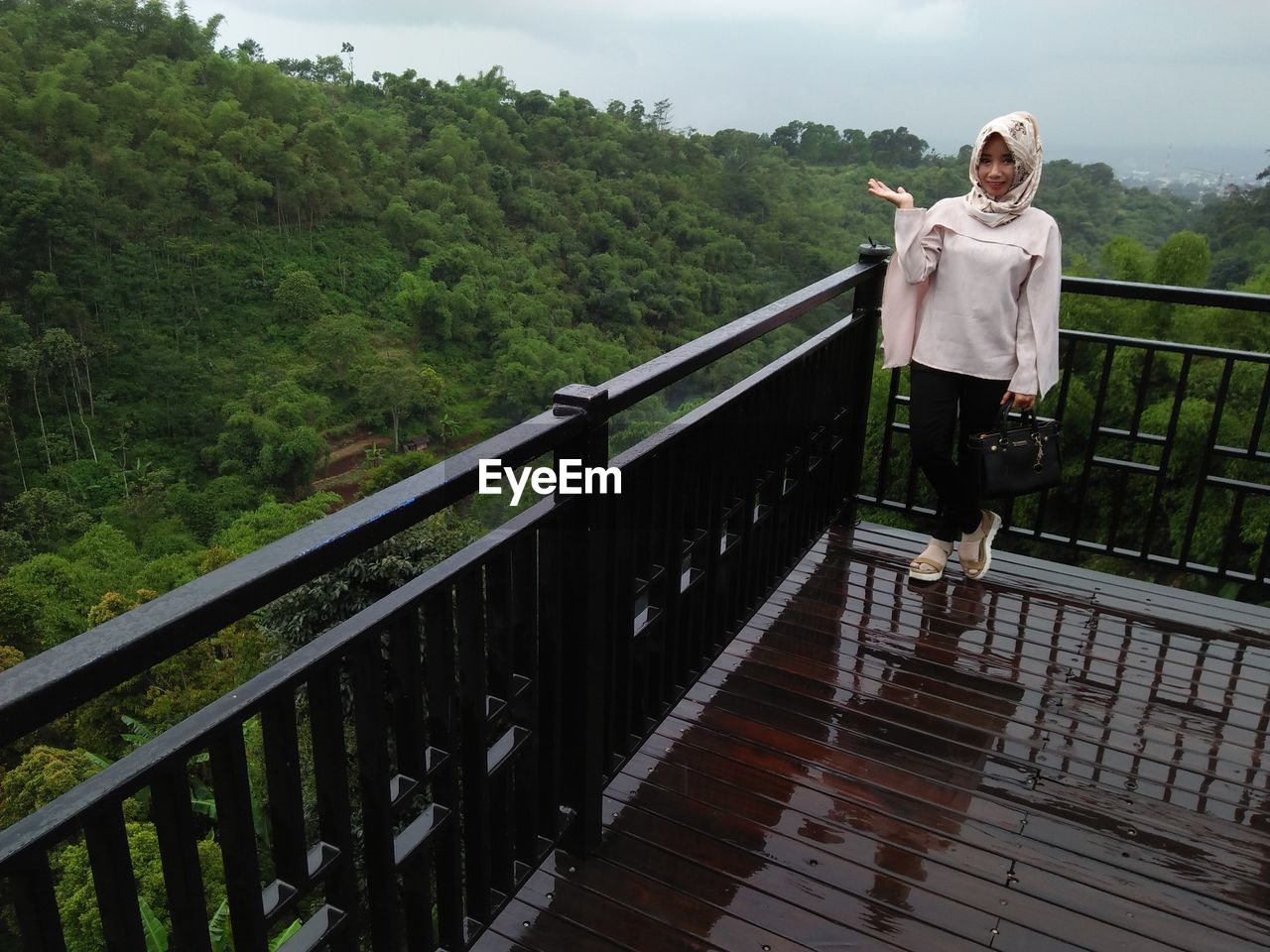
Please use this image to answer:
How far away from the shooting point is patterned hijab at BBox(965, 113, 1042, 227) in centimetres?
238

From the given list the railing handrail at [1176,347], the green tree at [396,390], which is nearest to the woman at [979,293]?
the railing handrail at [1176,347]

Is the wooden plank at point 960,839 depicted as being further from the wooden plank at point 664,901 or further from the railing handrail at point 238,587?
the railing handrail at point 238,587

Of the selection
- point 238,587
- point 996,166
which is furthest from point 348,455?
point 238,587

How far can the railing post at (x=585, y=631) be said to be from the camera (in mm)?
1466

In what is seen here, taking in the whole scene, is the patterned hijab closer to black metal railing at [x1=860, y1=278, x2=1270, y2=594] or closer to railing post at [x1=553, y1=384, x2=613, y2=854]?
black metal railing at [x1=860, y1=278, x2=1270, y2=594]

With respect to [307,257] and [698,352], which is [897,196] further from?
[307,257]

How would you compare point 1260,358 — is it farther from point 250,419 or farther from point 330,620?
point 250,419

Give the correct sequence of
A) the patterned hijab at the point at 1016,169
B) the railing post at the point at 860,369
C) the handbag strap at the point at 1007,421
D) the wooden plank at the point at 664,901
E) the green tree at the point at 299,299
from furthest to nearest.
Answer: the green tree at the point at 299,299 → the railing post at the point at 860,369 → the handbag strap at the point at 1007,421 → the patterned hijab at the point at 1016,169 → the wooden plank at the point at 664,901

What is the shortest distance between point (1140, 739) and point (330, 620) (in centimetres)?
1290

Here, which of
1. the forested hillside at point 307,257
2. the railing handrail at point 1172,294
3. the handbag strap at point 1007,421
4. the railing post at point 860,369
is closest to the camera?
the handbag strap at point 1007,421

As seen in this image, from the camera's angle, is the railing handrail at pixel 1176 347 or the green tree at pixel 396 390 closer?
the railing handrail at pixel 1176 347

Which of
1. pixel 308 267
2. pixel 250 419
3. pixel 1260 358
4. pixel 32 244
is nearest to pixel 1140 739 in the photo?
pixel 1260 358

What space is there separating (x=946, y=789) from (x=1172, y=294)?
1711 millimetres

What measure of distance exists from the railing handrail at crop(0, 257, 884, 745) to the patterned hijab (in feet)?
4.52
